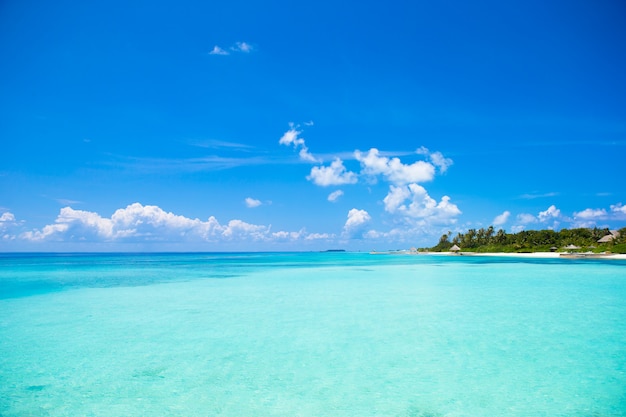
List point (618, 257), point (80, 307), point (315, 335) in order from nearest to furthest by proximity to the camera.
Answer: point (315, 335) → point (80, 307) → point (618, 257)

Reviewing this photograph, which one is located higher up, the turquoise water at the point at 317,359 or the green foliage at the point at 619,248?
the green foliage at the point at 619,248

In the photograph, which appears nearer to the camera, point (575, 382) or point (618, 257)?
point (575, 382)

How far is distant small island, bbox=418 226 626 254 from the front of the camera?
186 ft

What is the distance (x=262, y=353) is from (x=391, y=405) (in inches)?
128

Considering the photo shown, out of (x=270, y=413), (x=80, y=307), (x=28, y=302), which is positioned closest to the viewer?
(x=270, y=413)

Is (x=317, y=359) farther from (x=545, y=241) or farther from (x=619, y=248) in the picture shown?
(x=545, y=241)

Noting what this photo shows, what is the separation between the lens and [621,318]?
10.9m

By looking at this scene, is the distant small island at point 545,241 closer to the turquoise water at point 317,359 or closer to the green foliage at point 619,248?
the green foliage at point 619,248

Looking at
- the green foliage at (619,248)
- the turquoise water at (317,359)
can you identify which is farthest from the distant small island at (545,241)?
the turquoise water at (317,359)

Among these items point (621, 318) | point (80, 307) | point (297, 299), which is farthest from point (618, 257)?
point (80, 307)

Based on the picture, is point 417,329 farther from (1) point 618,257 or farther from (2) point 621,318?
(1) point 618,257

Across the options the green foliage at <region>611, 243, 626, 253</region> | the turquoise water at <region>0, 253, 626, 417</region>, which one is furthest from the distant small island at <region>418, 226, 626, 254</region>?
the turquoise water at <region>0, 253, 626, 417</region>

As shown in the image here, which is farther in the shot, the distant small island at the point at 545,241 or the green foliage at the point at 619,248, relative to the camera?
the distant small island at the point at 545,241

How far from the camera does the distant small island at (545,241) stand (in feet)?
186
